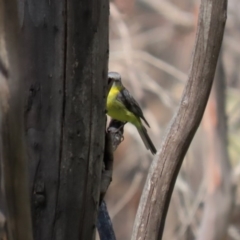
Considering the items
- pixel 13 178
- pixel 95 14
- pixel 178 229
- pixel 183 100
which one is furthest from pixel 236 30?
pixel 13 178

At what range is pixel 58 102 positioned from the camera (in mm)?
1562

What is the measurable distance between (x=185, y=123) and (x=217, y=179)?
2.56 m

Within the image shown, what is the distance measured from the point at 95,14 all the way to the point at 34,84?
232 millimetres

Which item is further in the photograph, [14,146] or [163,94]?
[163,94]

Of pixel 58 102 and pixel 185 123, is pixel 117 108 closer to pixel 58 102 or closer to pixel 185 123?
pixel 185 123

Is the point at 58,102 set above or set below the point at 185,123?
→ above

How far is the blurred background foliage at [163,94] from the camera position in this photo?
4.76m

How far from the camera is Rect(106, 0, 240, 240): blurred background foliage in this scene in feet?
15.6

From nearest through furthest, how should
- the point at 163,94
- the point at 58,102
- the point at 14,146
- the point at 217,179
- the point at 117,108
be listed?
1. the point at 14,146
2. the point at 58,102
3. the point at 117,108
4. the point at 217,179
5. the point at 163,94

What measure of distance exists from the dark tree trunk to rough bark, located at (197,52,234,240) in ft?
9.31

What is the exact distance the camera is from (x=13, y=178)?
3.42ft

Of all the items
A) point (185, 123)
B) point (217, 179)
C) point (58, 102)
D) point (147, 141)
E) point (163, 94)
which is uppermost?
point (58, 102)

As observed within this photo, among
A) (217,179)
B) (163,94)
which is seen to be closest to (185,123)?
(217,179)

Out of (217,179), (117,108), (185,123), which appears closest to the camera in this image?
(185,123)
